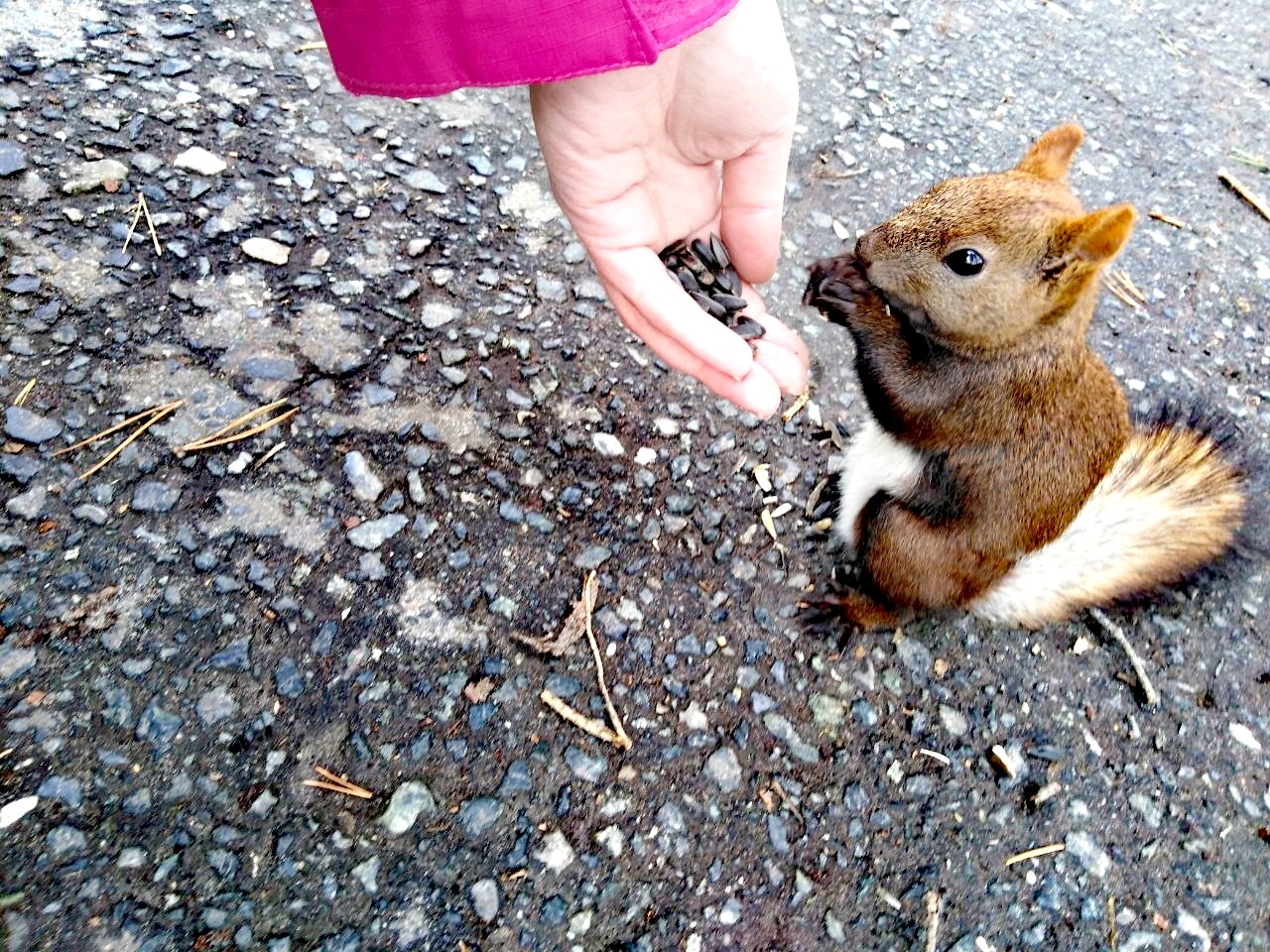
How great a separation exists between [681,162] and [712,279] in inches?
8.9

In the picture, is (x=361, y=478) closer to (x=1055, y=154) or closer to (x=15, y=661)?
(x=15, y=661)

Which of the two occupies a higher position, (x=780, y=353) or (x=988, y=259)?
(x=988, y=259)

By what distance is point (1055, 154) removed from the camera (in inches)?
63.7

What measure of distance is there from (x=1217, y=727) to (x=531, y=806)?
126 centimetres

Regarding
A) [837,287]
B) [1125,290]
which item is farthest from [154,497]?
[1125,290]

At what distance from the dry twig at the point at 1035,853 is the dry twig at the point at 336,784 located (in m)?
1.00

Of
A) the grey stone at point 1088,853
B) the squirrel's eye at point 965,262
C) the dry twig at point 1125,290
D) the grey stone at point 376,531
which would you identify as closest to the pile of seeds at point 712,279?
the squirrel's eye at point 965,262

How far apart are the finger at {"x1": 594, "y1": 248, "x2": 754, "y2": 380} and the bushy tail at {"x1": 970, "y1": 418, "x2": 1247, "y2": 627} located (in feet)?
2.10

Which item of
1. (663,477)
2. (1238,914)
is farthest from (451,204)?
(1238,914)

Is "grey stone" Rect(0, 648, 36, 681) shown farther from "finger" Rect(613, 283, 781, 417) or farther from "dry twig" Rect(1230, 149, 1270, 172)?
"dry twig" Rect(1230, 149, 1270, 172)

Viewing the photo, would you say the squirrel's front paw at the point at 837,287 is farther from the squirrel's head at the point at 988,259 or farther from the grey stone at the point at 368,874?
the grey stone at the point at 368,874

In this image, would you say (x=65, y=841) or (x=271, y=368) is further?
(x=271, y=368)

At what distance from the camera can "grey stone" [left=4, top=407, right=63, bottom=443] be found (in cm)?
152

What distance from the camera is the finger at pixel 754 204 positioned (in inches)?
65.1
